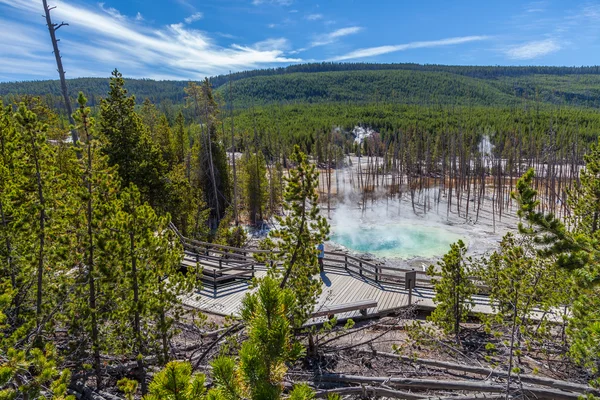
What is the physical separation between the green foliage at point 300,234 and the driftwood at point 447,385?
4.21 feet

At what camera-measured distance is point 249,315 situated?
3.00m

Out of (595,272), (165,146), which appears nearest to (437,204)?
(165,146)

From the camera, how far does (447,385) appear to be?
553cm

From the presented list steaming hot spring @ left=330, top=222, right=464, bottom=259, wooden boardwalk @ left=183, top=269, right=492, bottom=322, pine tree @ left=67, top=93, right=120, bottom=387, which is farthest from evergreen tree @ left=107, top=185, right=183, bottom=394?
steaming hot spring @ left=330, top=222, right=464, bottom=259

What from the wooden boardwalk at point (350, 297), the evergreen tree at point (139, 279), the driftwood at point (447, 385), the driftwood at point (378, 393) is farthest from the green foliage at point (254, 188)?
the driftwood at point (378, 393)

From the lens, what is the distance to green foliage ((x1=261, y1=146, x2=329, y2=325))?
593cm

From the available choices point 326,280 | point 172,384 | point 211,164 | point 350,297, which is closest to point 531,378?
point 172,384

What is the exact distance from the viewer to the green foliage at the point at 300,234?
5.93m

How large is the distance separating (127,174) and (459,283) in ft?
46.3

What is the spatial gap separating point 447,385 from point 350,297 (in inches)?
232

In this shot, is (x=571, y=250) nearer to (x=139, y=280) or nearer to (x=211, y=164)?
(x=139, y=280)

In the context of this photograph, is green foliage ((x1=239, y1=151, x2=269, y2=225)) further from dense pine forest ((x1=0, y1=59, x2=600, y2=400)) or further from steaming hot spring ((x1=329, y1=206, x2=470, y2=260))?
dense pine forest ((x1=0, y1=59, x2=600, y2=400))

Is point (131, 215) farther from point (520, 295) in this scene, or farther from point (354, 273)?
point (354, 273)

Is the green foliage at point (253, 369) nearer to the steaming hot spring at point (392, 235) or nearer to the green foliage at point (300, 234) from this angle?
the green foliage at point (300, 234)
